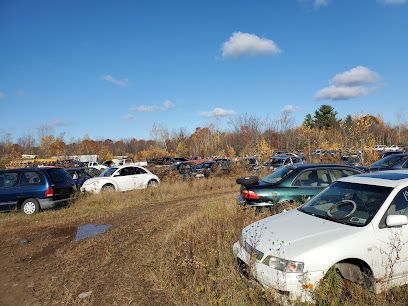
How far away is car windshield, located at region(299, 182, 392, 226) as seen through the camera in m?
4.81

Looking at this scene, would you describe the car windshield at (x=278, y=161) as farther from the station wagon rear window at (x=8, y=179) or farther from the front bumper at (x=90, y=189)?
the station wagon rear window at (x=8, y=179)

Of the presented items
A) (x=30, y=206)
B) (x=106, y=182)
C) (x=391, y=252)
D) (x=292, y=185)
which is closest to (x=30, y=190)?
(x=30, y=206)

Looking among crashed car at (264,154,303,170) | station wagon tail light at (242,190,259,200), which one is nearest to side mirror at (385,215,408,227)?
station wagon tail light at (242,190,259,200)

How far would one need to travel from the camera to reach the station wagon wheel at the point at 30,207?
1245 centimetres

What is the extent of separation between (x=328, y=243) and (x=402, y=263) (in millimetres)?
1071

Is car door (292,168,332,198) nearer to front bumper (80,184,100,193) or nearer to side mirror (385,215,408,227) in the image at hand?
side mirror (385,215,408,227)

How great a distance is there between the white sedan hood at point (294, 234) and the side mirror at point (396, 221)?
357 millimetres

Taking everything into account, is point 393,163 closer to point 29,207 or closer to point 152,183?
point 152,183

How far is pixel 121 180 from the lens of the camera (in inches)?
696

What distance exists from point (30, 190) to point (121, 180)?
546 centimetres

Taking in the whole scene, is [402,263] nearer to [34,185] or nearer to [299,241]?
[299,241]

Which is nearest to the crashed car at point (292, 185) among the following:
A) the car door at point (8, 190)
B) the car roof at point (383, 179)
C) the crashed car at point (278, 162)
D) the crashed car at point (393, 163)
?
the car roof at point (383, 179)

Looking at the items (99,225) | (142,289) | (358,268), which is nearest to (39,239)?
(99,225)

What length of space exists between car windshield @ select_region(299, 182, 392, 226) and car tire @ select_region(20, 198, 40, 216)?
9.96 meters
